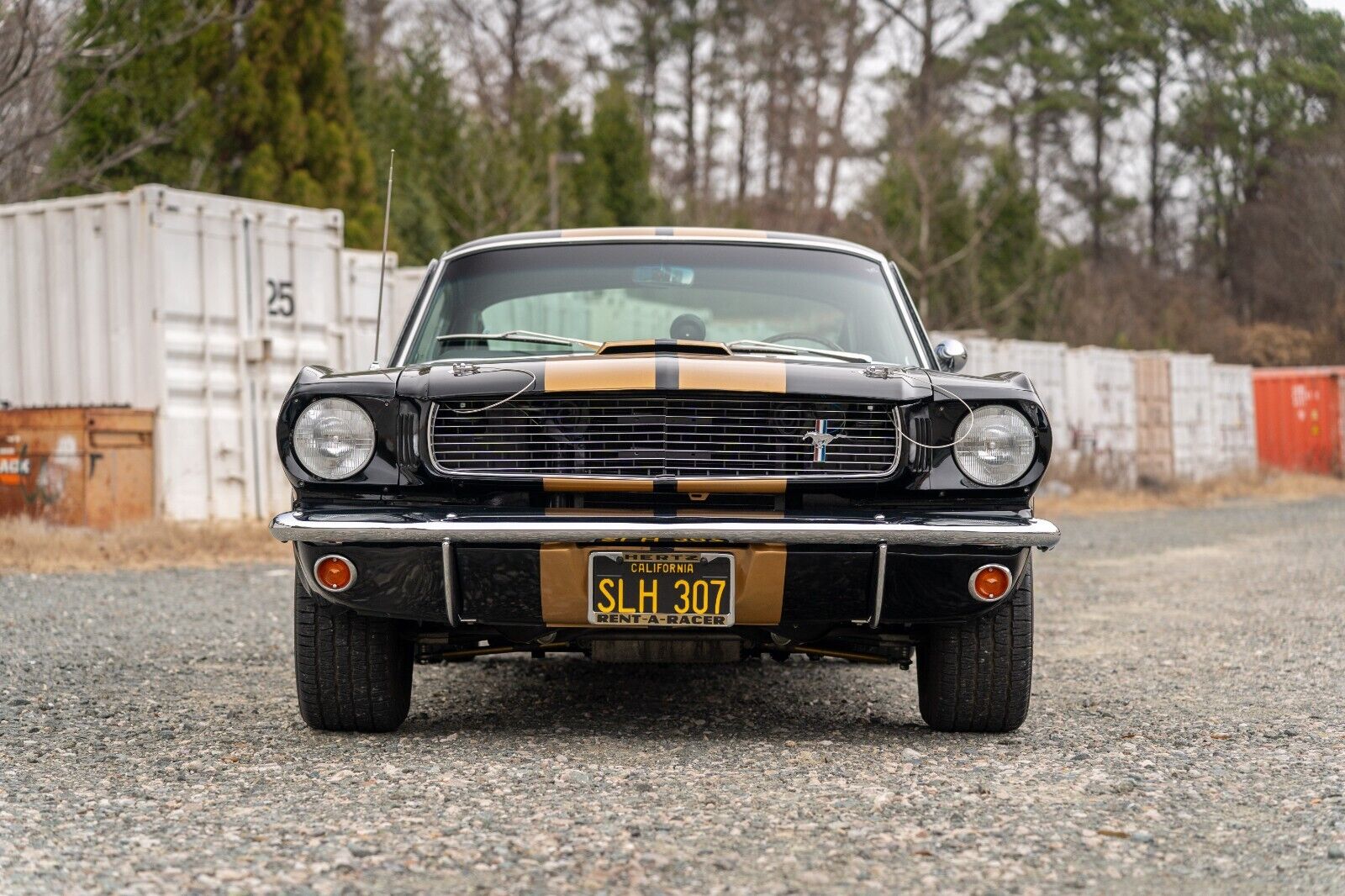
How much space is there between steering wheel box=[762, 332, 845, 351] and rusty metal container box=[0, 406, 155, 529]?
7334mm

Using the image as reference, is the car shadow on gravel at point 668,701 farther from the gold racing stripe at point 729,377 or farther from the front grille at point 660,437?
the gold racing stripe at point 729,377

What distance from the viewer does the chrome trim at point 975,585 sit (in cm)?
401

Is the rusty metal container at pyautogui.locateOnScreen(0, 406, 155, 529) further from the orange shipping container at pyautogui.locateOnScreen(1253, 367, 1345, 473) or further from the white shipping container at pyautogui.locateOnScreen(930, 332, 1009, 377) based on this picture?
the orange shipping container at pyautogui.locateOnScreen(1253, 367, 1345, 473)

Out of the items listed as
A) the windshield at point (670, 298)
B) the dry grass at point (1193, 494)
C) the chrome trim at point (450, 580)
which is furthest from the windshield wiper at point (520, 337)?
the dry grass at point (1193, 494)

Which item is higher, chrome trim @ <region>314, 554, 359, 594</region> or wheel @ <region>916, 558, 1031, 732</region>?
chrome trim @ <region>314, 554, 359, 594</region>

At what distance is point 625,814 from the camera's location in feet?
11.2

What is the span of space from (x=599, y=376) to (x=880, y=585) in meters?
0.91

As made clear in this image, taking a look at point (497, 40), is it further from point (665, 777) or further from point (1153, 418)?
point (665, 777)

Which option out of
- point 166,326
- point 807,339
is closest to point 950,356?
point 807,339

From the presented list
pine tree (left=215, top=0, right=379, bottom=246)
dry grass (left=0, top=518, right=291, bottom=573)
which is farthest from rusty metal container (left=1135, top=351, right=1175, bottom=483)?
dry grass (left=0, top=518, right=291, bottom=573)

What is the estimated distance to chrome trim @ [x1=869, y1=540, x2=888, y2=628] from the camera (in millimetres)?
3902

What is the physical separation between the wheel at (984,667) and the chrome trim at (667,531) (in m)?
0.37

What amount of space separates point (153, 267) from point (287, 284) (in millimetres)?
1300

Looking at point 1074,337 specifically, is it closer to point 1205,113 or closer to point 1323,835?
point 1205,113
